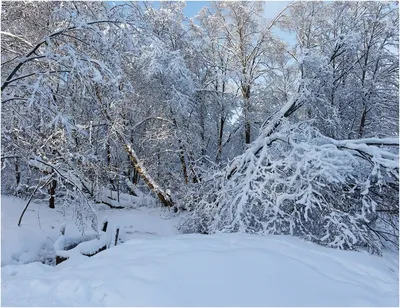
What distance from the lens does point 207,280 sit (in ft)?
10.8

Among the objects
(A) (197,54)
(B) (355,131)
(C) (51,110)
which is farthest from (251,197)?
(A) (197,54)

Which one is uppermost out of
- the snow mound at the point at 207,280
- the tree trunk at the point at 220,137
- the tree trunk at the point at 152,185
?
the tree trunk at the point at 220,137

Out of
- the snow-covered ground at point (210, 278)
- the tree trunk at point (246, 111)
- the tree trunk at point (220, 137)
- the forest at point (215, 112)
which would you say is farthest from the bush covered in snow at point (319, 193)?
the tree trunk at point (220, 137)

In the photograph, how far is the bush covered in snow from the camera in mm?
5949

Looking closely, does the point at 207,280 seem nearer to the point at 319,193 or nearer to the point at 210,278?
the point at 210,278

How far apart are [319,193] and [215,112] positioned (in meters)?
7.84

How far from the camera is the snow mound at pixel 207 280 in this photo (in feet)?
9.83

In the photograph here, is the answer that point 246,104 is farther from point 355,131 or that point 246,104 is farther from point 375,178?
point 375,178

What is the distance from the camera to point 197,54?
12.6 meters

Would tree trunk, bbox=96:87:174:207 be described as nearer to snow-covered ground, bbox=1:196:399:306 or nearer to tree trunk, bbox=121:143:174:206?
tree trunk, bbox=121:143:174:206

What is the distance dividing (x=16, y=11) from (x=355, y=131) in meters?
10.4

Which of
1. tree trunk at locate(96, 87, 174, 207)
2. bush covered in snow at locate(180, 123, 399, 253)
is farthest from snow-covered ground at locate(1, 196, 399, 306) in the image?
tree trunk at locate(96, 87, 174, 207)

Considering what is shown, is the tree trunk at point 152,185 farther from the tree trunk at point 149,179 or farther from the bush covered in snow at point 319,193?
the bush covered in snow at point 319,193

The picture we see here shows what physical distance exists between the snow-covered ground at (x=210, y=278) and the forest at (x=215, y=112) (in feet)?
6.09
